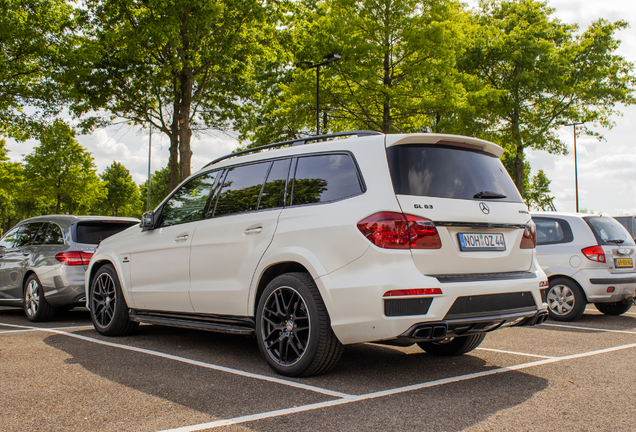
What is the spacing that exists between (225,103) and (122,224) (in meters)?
15.9

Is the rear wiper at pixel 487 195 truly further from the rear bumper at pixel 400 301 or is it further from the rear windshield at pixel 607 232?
the rear windshield at pixel 607 232

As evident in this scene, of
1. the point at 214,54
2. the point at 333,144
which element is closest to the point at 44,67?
the point at 214,54

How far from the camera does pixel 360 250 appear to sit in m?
4.04

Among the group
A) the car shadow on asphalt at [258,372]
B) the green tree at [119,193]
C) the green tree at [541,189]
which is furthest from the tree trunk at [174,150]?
the green tree at [541,189]

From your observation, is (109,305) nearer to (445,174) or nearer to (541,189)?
(445,174)

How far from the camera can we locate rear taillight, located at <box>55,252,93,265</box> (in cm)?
819

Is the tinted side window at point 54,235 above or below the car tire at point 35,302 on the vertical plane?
above

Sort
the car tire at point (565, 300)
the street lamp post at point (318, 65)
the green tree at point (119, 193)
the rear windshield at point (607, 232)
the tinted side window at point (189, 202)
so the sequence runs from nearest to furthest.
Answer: the tinted side window at point (189, 202) → the car tire at point (565, 300) → the rear windshield at point (607, 232) → the street lamp post at point (318, 65) → the green tree at point (119, 193)

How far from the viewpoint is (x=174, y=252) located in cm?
590

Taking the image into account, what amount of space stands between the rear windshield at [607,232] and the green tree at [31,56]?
59.2ft

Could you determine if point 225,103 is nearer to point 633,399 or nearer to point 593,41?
point 593,41

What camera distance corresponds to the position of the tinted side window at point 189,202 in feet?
19.2

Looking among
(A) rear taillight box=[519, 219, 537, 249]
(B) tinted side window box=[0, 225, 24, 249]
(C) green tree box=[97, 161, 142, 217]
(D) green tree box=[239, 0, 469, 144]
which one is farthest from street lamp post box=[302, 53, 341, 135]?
(C) green tree box=[97, 161, 142, 217]

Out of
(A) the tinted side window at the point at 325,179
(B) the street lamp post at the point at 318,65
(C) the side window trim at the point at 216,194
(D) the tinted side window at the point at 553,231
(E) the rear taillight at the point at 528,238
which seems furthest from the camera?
(B) the street lamp post at the point at 318,65
